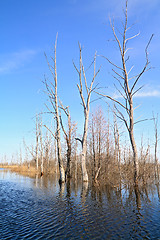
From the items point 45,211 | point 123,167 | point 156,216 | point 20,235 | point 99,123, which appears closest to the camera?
point 20,235

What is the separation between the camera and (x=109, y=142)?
19.8m

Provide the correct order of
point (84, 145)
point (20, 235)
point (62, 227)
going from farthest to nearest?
point (84, 145), point (62, 227), point (20, 235)

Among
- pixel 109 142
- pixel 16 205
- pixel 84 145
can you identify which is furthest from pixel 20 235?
pixel 109 142

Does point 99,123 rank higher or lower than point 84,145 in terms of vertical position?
higher

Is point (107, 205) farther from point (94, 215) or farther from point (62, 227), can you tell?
point (62, 227)

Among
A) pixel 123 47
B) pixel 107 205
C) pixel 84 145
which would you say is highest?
pixel 123 47

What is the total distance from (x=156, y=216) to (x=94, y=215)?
2.27m

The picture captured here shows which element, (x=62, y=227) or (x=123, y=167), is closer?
(x=62, y=227)

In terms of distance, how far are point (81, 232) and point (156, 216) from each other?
10.4 feet

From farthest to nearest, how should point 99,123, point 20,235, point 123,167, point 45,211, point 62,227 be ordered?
point 99,123
point 123,167
point 45,211
point 62,227
point 20,235

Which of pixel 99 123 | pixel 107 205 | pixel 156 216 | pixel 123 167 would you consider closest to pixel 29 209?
pixel 107 205

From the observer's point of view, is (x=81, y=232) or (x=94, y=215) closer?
(x=81, y=232)

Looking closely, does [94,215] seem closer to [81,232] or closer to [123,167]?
[81,232]

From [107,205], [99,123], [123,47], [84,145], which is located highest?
[123,47]
